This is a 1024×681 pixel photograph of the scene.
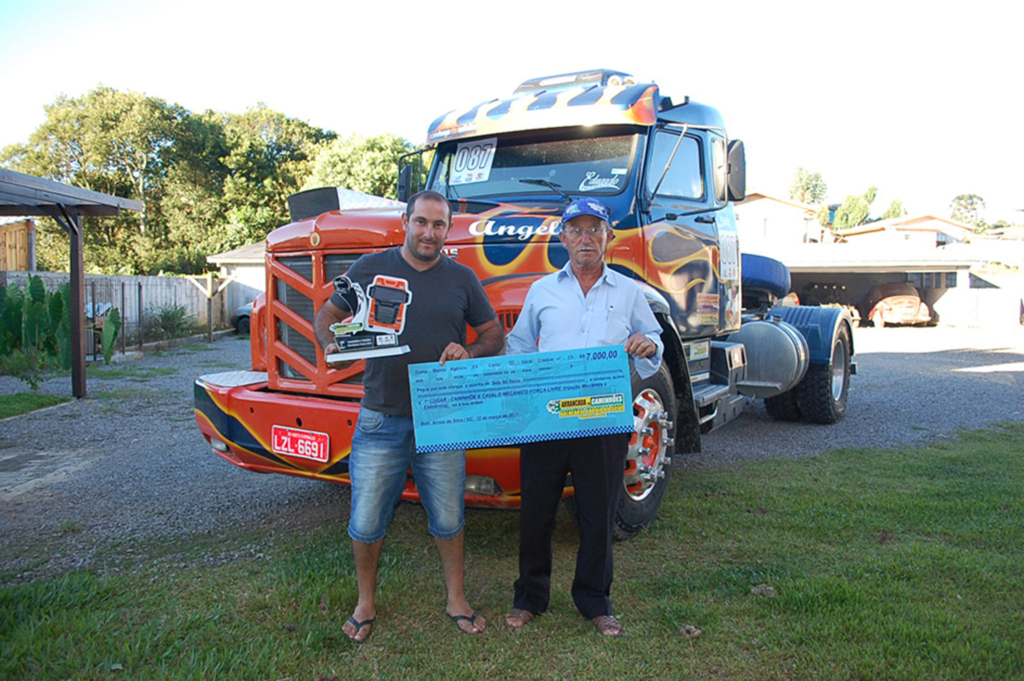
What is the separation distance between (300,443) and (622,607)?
1.83m

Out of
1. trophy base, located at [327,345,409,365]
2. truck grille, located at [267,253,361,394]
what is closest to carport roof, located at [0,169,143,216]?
truck grille, located at [267,253,361,394]

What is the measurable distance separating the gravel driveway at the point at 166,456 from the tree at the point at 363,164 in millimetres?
19092

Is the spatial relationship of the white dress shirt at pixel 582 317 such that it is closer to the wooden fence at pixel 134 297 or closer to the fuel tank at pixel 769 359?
the fuel tank at pixel 769 359

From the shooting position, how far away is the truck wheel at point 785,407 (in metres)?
8.29

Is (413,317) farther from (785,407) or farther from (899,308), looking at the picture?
(899,308)

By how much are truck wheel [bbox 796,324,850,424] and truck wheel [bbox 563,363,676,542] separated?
432cm

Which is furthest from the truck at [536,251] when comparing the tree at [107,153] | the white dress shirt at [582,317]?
the tree at [107,153]

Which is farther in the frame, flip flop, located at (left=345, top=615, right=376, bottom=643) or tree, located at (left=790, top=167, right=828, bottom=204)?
tree, located at (left=790, top=167, right=828, bottom=204)

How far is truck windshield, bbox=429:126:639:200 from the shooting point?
4.73 meters

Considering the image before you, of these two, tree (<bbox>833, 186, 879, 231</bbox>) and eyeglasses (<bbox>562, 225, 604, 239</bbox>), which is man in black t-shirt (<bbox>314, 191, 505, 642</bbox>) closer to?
eyeglasses (<bbox>562, 225, 604, 239</bbox>)

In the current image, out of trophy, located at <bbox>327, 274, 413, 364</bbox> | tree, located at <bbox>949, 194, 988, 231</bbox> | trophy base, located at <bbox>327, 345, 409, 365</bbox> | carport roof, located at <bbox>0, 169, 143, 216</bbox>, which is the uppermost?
tree, located at <bbox>949, 194, 988, 231</bbox>

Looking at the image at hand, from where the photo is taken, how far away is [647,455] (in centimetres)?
415

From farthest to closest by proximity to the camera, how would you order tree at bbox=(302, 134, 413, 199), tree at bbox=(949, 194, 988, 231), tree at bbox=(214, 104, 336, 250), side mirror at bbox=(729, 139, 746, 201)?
tree at bbox=(949, 194, 988, 231), tree at bbox=(214, 104, 336, 250), tree at bbox=(302, 134, 413, 199), side mirror at bbox=(729, 139, 746, 201)

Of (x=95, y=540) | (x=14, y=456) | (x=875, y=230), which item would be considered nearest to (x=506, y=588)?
(x=95, y=540)
